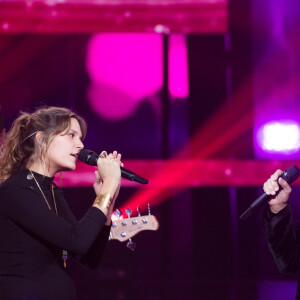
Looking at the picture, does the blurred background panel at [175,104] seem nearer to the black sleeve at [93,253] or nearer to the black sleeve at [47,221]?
the black sleeve at [93,253]

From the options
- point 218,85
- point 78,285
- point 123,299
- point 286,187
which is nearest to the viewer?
point 286,187

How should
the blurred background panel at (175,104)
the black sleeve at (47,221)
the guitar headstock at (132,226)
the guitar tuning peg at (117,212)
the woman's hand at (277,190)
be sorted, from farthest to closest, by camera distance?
the blurred background panel at (175,104) → the guitar headstock at (132,226) → the guitar tuning peg at (117,212) → the woman's hand at (277,190) → the black sleeve at (47,221)

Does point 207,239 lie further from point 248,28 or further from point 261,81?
point 248,28

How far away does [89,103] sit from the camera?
4977 mm

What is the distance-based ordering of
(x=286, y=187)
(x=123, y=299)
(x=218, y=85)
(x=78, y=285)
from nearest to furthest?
(x=286, y=187) → (x=123, y=299) → (x=78, y=285) → (x=218, y=85)

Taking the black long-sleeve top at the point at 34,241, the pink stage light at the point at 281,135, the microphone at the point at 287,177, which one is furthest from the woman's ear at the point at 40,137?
the pink stage light at the point at 281,135

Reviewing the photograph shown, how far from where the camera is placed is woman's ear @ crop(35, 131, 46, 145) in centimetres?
183

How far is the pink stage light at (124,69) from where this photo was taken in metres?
5.02

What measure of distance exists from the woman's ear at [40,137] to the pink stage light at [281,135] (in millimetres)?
3414

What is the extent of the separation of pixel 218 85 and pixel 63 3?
163cm

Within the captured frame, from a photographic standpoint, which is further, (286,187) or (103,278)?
(103,278)

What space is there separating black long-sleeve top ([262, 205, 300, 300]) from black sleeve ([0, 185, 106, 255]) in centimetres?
67

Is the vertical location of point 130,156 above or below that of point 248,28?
below

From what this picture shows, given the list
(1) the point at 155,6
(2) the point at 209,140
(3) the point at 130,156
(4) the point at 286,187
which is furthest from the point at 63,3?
(4) the point at 286,187
